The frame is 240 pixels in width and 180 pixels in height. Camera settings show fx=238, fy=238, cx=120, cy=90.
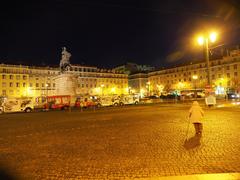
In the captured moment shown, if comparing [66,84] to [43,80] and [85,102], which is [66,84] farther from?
[43,80]

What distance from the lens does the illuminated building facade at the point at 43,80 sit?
317 feet

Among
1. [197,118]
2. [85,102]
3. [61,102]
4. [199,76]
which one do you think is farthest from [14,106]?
[199,76]

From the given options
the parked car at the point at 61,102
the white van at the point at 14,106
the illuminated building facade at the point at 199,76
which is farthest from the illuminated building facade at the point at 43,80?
the parked car at the point at 61,102

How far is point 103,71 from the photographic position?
129 metres

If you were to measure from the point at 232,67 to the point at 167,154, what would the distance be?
9944 centimetres

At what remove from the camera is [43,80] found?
107m

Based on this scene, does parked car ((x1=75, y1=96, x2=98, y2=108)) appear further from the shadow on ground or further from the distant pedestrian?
the shadow on ground

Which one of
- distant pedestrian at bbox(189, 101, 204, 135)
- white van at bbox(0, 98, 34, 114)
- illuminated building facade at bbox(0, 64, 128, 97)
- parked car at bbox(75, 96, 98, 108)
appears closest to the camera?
distant pedestrian at bbox(189, 101, 204, 135)

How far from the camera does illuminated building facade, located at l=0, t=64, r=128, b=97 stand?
317 ft

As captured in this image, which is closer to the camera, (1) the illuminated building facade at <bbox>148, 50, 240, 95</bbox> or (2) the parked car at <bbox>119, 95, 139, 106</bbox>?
(2) the parked car at <bbox>119, 95, 139, 106</bbox>

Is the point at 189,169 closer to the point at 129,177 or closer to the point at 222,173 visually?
the point at 222,173

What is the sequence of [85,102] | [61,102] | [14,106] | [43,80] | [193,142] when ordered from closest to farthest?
[193,142], [61,102], [14,106], [85,102], [43,80]

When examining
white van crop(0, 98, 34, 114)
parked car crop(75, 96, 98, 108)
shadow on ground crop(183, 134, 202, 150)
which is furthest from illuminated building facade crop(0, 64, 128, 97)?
shadow on ground crop(183, 134, 202, 150)

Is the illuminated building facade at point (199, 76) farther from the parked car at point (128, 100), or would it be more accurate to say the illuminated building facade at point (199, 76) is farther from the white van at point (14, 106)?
the white van at point (14, 106)
